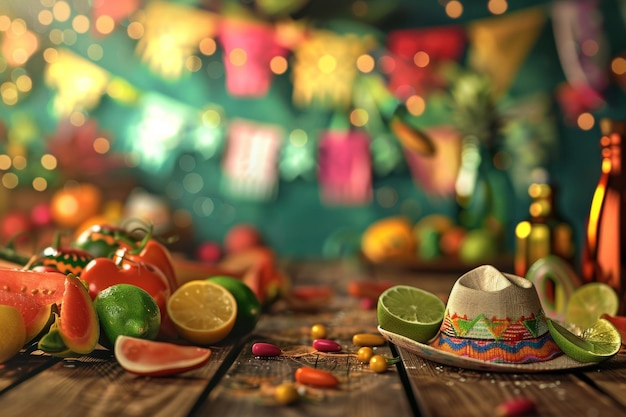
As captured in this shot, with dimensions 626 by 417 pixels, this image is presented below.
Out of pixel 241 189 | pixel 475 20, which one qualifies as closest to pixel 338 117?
pixel 241 189

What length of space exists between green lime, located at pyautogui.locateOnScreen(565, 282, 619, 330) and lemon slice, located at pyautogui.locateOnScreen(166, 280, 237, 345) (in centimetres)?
64

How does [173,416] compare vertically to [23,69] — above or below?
below

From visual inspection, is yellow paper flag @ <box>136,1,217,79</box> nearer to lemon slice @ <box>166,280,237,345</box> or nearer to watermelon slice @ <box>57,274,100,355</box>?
lemon slice @ <box>166,280,237,345</box>

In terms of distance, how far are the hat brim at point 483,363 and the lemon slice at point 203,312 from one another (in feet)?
1.11

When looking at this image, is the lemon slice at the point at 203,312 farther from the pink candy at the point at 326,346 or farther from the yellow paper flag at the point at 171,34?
the yellow paper flag at the point at 171,34

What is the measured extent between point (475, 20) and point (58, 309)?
10.3 ft

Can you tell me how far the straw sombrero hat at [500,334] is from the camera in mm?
1010

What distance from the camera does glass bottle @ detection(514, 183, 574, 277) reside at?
64.8 inches

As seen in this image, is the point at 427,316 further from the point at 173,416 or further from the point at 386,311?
the point at 173,416

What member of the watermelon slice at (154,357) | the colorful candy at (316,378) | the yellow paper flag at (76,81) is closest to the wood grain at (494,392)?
the colorful candy at (316,378)

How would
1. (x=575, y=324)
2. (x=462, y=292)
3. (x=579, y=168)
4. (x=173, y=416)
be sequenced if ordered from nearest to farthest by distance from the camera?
(x=173, y=416) < (x=462, y=292) < (x=575, y=324) < (x=579, y=168)

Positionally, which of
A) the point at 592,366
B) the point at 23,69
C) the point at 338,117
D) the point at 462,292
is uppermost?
the point at 23,69

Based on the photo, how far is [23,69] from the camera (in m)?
3.81

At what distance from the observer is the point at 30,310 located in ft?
3.65
